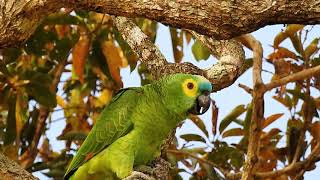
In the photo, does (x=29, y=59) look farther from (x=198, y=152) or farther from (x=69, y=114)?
(x=198, y=152)

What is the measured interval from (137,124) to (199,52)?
1118 mm

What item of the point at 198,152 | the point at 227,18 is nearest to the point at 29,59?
the point at 198,152

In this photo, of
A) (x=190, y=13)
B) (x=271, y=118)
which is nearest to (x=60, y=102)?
(x=271, y=118)

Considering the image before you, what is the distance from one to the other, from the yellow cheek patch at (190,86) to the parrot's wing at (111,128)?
0.91 feet

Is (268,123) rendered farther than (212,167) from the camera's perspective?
Yes

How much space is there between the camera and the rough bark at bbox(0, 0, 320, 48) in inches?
71.0

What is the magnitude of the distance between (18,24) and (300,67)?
1.79 metres

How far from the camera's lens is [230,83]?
102 inches

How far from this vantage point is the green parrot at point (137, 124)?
238 cm

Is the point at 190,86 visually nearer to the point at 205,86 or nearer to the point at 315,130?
the point at 205,86

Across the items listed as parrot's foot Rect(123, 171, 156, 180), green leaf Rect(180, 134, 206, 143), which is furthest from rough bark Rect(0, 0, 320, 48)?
green leaf Rect(180, 134, 206, 143)

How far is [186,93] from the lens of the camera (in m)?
2.38

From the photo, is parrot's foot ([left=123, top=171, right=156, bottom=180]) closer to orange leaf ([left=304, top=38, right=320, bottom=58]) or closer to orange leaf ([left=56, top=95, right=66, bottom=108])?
orange leaf ([left=304, top=38, right=320, bottom=58])

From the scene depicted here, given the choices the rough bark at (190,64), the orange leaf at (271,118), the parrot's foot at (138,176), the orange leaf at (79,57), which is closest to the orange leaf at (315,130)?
the orange leaf at (271,118)
